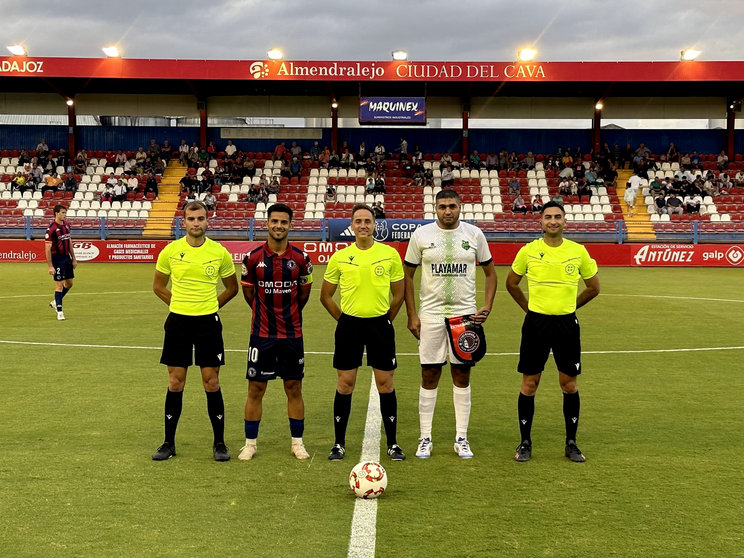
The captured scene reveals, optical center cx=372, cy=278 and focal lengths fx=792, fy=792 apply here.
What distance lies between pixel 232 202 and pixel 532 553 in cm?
3315

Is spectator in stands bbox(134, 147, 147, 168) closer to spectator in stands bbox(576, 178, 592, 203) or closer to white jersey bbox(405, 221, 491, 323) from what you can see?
spectator in stands bbox(576, 178, 592, 203)

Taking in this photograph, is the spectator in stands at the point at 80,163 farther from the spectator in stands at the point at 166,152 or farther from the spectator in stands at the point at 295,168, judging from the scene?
the spectator in stands at the point at 295,168

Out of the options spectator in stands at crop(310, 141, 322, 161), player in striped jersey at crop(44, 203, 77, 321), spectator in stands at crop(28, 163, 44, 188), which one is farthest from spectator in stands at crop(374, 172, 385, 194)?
player in striped jersey at crop(44, 203, 77, 321)

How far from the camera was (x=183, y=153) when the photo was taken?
41.3 metres

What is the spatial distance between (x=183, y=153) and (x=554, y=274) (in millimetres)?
37201

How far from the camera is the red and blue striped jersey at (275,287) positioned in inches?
249

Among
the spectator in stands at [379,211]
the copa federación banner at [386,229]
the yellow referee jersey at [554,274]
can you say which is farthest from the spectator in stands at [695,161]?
the yellow referee jersey at [554,274]

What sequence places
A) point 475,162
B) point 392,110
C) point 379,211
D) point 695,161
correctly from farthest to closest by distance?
1. point 695,161
2. point 475,162
3. point 392,110
4. point 379,211

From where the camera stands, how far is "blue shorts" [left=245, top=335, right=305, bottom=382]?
6.30 meters

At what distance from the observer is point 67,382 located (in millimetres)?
9250

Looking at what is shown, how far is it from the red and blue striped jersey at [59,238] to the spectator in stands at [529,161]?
29.1 meters

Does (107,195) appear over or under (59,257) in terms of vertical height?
over

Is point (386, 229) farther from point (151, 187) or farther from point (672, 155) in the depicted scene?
point (672, 155)

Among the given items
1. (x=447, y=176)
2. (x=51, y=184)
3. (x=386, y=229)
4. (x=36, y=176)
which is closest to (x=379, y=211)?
(x=386, y=229)
